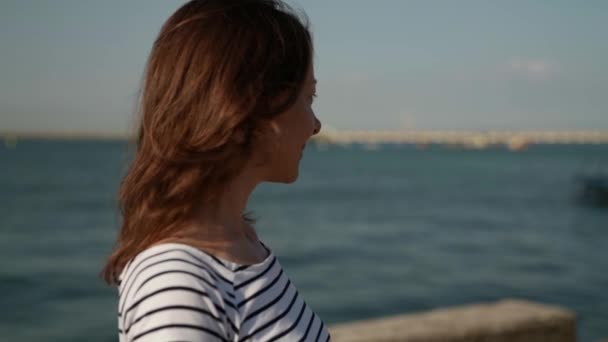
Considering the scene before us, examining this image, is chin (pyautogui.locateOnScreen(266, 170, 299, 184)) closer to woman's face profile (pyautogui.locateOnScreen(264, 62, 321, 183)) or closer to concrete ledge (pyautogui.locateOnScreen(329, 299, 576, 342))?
woman's face profile (pyautogui.locateOnScreen(264, 62, 321, 183))

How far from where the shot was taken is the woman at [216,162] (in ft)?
3.82

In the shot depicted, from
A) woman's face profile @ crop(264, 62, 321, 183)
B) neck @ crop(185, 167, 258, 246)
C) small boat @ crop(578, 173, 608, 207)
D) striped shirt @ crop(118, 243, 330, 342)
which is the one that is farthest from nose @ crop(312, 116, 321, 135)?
small boat @ crop(578, 173, 608, 207)

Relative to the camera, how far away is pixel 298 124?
1.33 m

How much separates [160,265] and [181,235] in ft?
0.35

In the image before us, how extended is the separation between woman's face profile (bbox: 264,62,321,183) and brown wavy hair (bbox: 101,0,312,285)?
0.02 m

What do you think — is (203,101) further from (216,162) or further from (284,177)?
(284,177)

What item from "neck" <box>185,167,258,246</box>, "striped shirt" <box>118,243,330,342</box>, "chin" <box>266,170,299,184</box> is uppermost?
"chin" <box>266,170,299,184</box>

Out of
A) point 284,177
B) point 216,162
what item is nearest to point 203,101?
point 216,162

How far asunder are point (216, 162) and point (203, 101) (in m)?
0.10

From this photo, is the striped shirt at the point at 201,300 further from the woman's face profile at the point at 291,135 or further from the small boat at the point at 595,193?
the small boat at the point at 595,193

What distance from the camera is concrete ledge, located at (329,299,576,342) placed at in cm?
442

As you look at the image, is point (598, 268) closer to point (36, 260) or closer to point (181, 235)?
point (36, 260)

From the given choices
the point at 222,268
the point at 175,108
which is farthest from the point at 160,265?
the point at 175,108

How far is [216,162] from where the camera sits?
126cm
